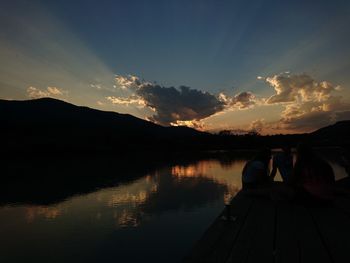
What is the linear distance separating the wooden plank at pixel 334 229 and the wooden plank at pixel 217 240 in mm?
1868

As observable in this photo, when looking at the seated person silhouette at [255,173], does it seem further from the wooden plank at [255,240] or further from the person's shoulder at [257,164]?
the wooden plank at [255,240]

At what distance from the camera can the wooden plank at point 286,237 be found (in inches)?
212

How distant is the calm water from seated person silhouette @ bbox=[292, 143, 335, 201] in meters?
5.44

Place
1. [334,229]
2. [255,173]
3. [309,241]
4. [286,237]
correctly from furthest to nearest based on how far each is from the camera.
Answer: [255,173], [334,229], [286,237], [309,241]

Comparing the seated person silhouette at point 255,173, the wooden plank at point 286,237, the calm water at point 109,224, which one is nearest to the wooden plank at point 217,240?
the wooden plank at point 286,237

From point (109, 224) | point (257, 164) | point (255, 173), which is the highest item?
point (257, 164)

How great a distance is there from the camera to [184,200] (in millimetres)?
22594

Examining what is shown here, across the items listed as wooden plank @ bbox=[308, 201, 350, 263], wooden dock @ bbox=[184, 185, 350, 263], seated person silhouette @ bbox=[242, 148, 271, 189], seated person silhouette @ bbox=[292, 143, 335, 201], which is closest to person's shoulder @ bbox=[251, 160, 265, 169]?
seated person silhouette @ bbox=[242, 148, 271, 189]

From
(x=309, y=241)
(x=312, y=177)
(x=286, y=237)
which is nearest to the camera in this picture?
(x=309, y=241)

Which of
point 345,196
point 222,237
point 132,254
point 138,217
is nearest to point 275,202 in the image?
point 345,196

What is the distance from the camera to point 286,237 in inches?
255

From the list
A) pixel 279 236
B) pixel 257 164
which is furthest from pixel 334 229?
pixel 257 164

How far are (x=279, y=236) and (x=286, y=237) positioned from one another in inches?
5.7

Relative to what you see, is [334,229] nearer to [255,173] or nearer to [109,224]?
[255,173]
